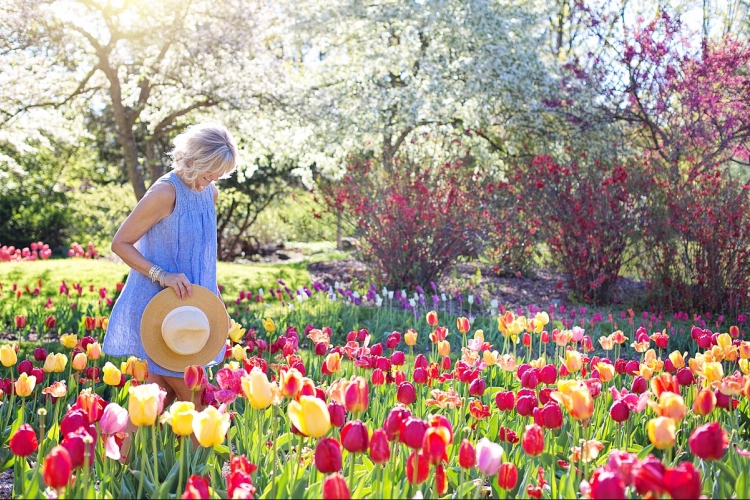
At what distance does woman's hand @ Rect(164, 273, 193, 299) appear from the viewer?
8.66 ft

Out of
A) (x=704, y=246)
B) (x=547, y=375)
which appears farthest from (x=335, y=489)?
(x=704, y=246)

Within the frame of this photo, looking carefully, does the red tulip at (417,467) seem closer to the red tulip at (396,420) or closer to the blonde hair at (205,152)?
the red tulip at (396,420)

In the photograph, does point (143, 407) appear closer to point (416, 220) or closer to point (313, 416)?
point (313, 416)

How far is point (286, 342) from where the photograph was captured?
3.03 meters

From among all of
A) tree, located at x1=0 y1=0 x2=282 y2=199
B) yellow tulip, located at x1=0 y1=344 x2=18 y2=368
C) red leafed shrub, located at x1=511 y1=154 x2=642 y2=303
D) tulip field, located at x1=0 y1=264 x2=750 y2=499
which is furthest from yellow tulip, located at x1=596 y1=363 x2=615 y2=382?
tree, located at x1=0 y1=0 x2=282 y2=199

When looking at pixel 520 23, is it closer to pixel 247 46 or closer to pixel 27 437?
pixel 247 46

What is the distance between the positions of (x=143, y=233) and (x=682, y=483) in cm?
206

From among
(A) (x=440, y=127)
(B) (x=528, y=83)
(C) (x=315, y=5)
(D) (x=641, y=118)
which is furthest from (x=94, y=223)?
(D) (x=641, y=118)

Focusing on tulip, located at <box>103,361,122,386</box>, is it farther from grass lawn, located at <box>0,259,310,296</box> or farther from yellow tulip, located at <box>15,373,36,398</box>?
grass lawn, located at <box>0,259,310,296</box>

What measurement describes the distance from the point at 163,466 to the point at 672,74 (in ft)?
27.3

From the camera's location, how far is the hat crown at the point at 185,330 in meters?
2.58

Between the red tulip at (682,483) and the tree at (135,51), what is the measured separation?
8.53 m

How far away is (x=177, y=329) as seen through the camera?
2.58 meters

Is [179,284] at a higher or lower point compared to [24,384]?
higher
